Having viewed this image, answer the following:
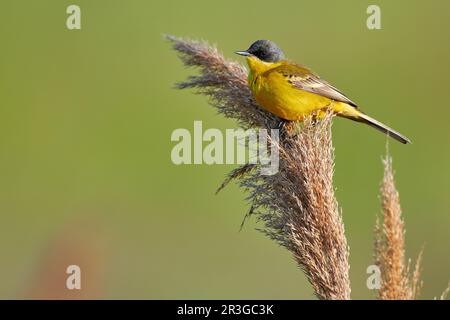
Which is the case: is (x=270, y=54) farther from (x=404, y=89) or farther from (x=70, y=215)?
(x=404, y=89)

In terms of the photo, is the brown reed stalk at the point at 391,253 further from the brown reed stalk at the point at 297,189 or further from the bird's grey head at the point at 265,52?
the bird's grey head at the point at 265,52

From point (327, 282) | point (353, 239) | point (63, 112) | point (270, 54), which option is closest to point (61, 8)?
point (63, 112)

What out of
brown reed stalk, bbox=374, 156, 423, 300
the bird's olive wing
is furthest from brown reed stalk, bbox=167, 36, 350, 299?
the bird's olive wing

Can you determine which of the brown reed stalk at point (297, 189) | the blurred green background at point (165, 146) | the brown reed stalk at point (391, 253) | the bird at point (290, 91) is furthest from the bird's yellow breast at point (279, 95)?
the blurred green background at point (165, 146)

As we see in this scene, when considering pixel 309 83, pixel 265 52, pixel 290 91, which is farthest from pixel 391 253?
pixel 265 52

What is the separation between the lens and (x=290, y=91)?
5438mm

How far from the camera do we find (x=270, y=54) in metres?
5.83

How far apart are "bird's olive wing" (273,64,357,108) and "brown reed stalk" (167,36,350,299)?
0.79 metres

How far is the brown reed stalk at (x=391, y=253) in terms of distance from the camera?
3094 millimetres

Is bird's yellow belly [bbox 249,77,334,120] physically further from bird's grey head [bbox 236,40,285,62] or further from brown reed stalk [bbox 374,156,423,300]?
brown reed stalk [bbox 374,156,423,300]

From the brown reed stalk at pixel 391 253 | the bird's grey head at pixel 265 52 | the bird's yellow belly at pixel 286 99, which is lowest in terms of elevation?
the brown reed stalk at pixel 391 253

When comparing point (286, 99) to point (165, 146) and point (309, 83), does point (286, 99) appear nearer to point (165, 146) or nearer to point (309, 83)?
point (309, 83)

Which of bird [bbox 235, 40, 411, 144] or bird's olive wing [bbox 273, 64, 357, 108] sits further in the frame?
bird's olive wing [bbox 273, 64, 357, 108]

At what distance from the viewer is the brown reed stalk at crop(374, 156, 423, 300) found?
3.09 metres
